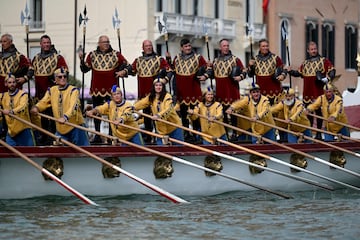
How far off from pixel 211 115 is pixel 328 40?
31.0 metres

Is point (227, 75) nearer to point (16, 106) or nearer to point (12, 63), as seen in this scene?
point (12, 63)

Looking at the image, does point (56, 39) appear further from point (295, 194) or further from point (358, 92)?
point (295, 194)

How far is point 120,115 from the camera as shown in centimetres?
2114

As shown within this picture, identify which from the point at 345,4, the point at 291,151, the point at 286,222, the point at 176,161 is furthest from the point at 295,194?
the point at 345,4

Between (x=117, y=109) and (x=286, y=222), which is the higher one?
(x=117, y=109)

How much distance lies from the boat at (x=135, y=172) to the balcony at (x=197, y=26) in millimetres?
21134

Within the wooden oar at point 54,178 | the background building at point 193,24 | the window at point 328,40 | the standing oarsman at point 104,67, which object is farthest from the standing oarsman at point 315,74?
the window at point 328,40

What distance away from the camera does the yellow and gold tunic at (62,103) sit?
810 inches

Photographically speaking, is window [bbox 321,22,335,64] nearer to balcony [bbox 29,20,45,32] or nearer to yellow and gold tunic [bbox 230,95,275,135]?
balcony [bbox 29,20,45,32]

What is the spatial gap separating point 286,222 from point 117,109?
384cm

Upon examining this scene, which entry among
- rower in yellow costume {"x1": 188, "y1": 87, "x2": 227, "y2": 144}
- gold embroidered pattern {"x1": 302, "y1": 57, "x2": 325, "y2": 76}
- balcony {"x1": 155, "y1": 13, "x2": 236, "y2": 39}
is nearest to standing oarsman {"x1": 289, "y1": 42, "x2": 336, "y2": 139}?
gold embroidered pattern {"x1": 302, "y1": 57, "x2": 325, "y2": 76}

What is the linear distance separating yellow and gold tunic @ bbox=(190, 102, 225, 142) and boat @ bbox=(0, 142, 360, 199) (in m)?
0.83

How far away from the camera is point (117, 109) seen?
21.2 metres

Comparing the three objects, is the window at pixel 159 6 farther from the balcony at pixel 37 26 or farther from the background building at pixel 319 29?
the background building at pixel 319 29
